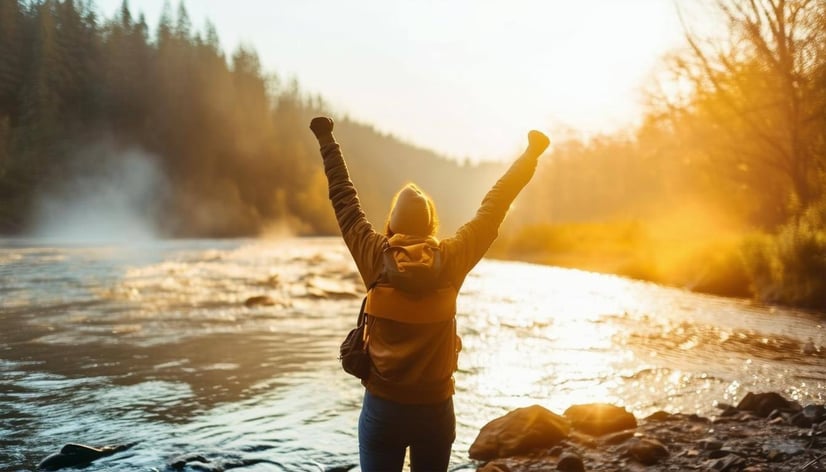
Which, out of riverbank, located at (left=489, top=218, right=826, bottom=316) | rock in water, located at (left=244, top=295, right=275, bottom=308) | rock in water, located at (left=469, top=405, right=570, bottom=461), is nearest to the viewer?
rock in water, located at (left=469, top=405, right=570, bottom=461)

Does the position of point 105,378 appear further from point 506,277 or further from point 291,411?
point 506,277

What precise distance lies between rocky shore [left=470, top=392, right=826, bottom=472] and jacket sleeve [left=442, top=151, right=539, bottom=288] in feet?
11.6

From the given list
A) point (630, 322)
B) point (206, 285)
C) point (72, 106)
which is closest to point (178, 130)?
point (72, 106)

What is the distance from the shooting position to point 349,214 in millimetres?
2982

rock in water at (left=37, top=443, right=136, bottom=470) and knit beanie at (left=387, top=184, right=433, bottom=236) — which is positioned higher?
knit beanie at (left=387, top=184, right=433, bottom=236)

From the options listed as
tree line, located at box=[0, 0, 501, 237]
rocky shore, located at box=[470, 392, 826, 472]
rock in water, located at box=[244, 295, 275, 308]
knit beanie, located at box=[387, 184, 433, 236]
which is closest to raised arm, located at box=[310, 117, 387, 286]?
knit beanie, located at box=[387, 184, 433, 236]

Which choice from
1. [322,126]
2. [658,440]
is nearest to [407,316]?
[322,126]

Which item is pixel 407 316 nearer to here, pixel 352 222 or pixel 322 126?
pixel 352 222

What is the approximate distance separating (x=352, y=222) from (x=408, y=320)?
55 centimetres

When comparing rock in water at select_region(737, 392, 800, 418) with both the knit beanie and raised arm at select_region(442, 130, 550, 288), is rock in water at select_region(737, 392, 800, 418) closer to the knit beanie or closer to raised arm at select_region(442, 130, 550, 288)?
raised arm at select_region(442, 130, 550, 288)

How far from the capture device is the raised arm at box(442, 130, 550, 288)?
2916mm

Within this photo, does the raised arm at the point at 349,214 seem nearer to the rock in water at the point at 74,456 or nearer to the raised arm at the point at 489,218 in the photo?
the raised arm at the point at 489,218

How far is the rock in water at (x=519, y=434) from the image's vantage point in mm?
6602

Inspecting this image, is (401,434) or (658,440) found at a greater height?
(401,434)
